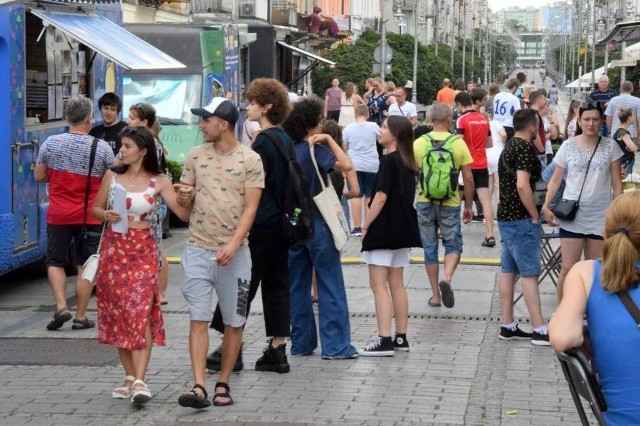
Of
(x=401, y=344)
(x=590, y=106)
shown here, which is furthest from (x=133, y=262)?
(x=590, y=106)

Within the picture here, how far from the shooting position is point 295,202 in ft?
26.8

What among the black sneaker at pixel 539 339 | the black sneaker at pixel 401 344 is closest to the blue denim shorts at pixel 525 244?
the black sneaker at pixel 539 339

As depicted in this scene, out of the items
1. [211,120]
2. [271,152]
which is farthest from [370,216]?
[211,120]

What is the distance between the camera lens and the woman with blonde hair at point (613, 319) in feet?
14.2

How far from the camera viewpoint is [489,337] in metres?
10.0

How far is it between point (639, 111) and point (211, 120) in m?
14.4

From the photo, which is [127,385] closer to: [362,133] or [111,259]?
[111,259]

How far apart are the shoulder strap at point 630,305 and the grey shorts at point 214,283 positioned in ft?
11.2

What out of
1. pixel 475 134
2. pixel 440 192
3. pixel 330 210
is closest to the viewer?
pixel 330 210

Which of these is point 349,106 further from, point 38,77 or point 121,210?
point 121,210

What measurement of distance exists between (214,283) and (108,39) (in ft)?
19.4

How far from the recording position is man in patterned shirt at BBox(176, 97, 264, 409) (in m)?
7.39

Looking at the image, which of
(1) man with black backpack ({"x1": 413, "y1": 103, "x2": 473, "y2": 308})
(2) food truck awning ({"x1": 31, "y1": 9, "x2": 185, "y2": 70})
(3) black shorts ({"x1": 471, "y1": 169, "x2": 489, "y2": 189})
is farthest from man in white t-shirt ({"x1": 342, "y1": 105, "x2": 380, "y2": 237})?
(1) man with black backpack ({"x1": 413, "y1": 103, "x2": 473, "y2": 308})

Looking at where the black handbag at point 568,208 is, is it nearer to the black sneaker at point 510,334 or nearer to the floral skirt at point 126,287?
the black sneaker at point 510,334
